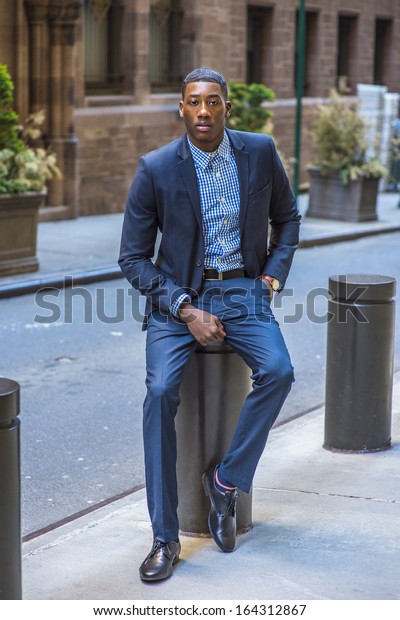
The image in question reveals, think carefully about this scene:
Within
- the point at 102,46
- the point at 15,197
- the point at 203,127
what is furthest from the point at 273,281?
the point at 102,46

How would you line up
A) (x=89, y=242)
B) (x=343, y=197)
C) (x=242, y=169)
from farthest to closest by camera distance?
(x=343, y=197) → (x=89, y=242) → (x=242, y=169)

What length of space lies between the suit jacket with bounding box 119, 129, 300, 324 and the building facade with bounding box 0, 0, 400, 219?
44.4 ft

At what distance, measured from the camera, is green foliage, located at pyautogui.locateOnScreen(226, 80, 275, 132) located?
17.9 meters

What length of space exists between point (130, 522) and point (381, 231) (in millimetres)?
14716

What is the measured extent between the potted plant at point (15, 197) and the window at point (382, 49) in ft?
62.8

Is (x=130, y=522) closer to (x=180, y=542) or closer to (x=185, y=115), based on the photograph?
(x=180, y=542)

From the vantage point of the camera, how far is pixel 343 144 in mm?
19703

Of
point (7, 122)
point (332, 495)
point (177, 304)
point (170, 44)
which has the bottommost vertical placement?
point (332, 495)

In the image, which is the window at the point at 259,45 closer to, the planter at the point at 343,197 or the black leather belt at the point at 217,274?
the planter at the point at 343,197

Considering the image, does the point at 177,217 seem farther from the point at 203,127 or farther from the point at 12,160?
the point at 12,160

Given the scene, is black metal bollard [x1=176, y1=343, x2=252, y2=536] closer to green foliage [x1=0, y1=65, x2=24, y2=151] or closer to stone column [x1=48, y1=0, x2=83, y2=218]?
green foliage [x1=0, y1=65, x2=24, y2=151]

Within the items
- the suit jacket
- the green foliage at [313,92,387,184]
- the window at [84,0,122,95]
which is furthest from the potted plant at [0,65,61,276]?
the suit jacket

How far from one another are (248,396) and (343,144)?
50.4 feet
